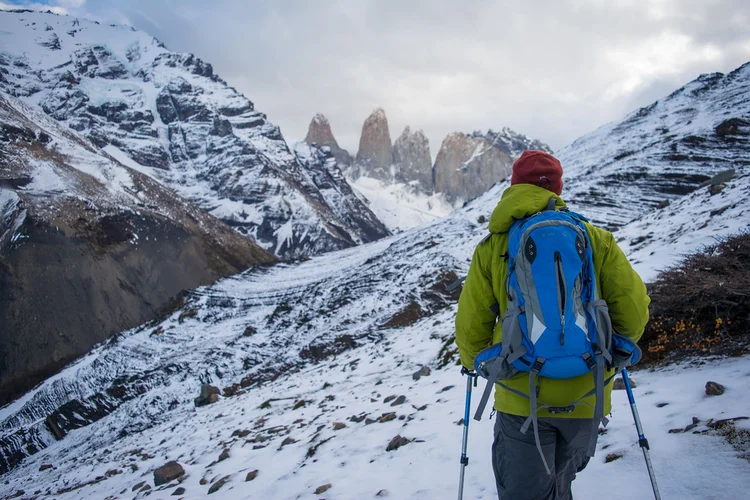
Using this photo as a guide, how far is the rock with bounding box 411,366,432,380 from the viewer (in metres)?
9.83

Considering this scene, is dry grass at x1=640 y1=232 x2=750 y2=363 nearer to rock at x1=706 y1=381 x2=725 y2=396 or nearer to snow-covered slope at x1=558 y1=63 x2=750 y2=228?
rock at x1=706 y1=381 x2=725 y2=396

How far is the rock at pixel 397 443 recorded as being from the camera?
5803mm

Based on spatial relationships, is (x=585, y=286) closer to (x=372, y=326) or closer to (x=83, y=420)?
(x=372, y=326)

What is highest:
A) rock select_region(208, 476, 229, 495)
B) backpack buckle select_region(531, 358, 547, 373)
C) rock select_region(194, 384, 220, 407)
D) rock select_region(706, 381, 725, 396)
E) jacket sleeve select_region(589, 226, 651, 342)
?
jacket sleeve select_region(589, 226, 651, 342)

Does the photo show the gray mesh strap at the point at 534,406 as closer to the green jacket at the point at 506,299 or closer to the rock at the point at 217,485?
the green jacket at the point at 506,299

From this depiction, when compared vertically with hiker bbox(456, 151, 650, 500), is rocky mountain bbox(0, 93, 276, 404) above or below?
above

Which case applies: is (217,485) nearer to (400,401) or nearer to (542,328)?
(400,401)

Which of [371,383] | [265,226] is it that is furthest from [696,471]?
[265,226]

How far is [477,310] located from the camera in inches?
119

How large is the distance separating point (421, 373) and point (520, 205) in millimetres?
7799

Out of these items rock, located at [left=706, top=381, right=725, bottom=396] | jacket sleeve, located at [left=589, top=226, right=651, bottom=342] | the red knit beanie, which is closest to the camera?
jacket sleeve, located at [left=589, top=226, right=651, bottom=342]

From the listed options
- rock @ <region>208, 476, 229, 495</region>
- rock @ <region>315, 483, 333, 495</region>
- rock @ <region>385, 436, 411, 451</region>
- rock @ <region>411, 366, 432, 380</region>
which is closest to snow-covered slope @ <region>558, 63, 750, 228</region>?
rock @ <region>411, 366, 432, 380</region>

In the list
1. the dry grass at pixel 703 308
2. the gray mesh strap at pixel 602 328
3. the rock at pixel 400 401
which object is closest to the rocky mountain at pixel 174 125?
the rock at pixel 400 401

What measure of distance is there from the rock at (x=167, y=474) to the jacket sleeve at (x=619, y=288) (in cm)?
815
